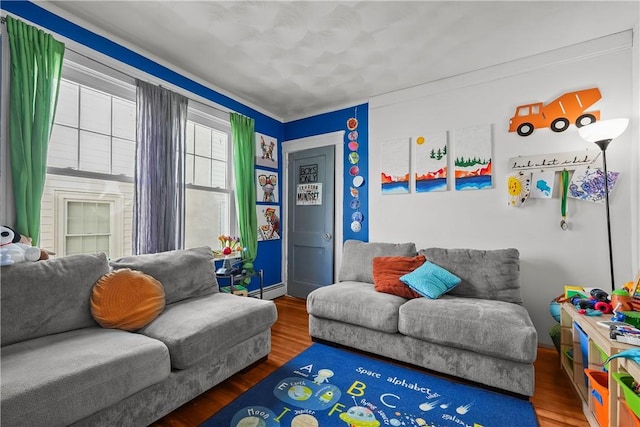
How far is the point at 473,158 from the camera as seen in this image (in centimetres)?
280

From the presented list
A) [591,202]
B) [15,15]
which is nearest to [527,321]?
[591,202]

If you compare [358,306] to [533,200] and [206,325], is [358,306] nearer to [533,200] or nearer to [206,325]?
[206,325]

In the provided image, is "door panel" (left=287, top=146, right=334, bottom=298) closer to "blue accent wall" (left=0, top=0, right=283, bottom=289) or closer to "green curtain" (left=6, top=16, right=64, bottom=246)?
"blue accent wall" (left=0, top=0, right=283, bottom=289)

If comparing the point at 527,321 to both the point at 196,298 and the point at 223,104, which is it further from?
the point at 223,104

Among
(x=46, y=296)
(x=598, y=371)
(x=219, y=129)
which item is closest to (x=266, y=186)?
(x=219, y=129)

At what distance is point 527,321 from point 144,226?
304cm

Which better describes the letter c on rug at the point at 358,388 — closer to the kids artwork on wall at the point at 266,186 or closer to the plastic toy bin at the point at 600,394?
the plastic toy bin at the point at 600,394

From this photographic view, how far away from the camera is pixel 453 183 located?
2916mm

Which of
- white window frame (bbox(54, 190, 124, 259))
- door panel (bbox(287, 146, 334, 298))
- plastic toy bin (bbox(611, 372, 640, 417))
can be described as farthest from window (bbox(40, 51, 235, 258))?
plastic toy bin (bbox(611, 372, 640, 417))

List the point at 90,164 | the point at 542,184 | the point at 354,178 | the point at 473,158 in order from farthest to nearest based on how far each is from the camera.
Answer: the point at 354,178, the point at 473,158, the point at 542,184, the point at 90,164

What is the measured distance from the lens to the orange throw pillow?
7.91 feet

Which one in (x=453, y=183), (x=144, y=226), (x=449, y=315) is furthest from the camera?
(x=453, y=183)

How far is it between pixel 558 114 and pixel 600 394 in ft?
7.18

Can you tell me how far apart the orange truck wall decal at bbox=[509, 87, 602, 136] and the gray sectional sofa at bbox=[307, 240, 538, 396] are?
117 centimetres
